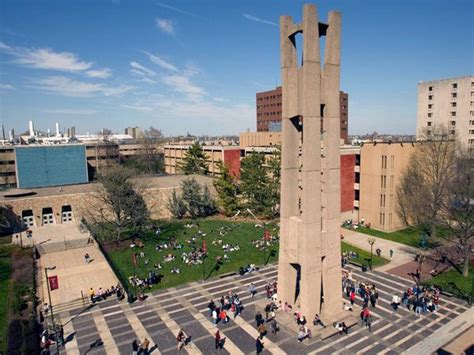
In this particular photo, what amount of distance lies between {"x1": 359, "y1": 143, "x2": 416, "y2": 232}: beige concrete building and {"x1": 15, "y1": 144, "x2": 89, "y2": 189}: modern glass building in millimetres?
55408

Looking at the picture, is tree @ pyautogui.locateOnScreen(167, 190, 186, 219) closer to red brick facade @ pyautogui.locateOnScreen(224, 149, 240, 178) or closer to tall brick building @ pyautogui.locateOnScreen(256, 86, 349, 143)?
red brick facade @ pyautogui.locateOnScreen(224, 149, 240, 178)

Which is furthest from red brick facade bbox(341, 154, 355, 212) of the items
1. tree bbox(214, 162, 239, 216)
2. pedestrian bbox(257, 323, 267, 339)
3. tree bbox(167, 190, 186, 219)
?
pedestrian bbox(257, 323, 267, 339)

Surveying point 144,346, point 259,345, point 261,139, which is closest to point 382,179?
point 259,345

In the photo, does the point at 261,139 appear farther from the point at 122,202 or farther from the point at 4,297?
the point at 4,297

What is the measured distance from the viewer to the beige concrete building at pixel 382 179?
4672 cm

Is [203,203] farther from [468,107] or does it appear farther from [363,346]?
[468,107]

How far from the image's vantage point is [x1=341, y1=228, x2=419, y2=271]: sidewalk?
36.2m

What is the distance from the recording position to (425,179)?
47812mm

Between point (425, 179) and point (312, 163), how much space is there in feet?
107

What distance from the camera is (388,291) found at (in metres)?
29.4

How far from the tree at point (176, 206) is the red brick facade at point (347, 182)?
23.8m

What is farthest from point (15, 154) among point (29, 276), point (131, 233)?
point (29, 276)

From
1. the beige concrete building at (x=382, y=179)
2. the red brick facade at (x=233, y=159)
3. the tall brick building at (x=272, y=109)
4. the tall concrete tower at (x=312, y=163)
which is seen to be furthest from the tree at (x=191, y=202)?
the tall brick building at (x=272, y=109)

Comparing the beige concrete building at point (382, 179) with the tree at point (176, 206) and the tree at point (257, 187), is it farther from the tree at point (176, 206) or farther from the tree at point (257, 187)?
the tree at point (176, 206)
